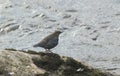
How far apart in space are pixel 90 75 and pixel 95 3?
9.34m

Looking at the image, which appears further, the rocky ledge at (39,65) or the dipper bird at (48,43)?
the dipper bird at (48,43)

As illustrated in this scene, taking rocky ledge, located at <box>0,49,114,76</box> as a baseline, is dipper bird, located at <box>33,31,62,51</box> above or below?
below

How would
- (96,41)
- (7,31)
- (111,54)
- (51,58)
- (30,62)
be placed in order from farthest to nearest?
(7,31)
(96,41)
(111,54)
(51,58)
(30,62)

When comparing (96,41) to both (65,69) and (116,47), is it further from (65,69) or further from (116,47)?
(65,69)

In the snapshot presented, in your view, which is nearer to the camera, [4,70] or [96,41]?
[4,70]

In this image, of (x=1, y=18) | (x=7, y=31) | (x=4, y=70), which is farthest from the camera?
(x=1, y=18)

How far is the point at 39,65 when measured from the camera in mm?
6262

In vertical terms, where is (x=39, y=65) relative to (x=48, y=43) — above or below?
above

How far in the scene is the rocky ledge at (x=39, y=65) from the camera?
5715mm

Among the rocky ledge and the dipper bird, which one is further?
the dipper bird

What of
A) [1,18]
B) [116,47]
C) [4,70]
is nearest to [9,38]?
[1,18]

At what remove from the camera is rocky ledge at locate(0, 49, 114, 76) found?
5715mm

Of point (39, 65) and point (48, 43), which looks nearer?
point (39, 65)

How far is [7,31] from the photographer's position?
13.6 metres
